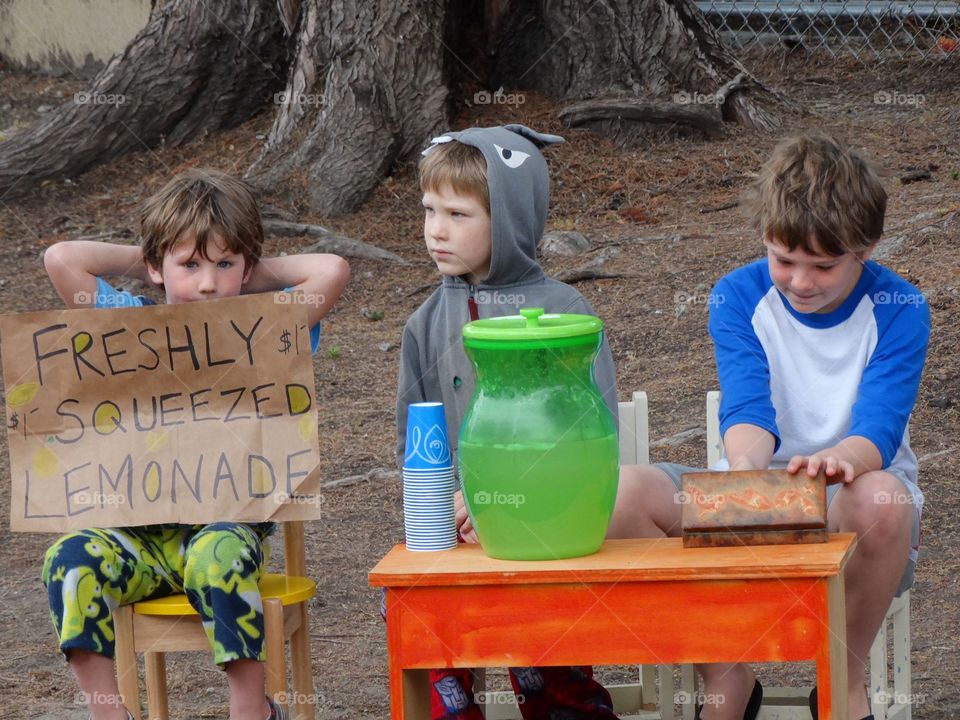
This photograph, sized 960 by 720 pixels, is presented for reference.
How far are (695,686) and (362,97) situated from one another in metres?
5.98

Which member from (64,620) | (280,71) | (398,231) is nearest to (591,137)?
(398,231)

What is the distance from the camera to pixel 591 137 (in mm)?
9305

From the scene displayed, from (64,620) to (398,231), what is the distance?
591 cm

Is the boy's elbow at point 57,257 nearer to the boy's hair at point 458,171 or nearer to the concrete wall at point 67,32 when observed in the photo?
the boy's hair at point 458,171

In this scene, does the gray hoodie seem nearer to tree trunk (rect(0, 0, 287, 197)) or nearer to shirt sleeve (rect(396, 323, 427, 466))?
shirt sleeve (rect(396, 323, 427, 466))

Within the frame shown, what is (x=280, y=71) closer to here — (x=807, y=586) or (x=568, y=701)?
(x=568, y=701)

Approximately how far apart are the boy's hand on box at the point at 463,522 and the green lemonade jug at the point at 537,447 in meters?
0.42

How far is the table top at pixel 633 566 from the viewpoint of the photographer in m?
2.39

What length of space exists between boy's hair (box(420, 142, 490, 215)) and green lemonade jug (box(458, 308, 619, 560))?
757mm

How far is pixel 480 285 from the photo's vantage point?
11.3 feet

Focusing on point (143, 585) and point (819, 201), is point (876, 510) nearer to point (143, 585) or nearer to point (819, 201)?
point (819, 201)

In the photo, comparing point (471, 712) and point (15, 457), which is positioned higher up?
Answer: point (15, 457)

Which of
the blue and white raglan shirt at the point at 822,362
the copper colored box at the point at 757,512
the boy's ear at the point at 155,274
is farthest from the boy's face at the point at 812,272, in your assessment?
the boy's ear at the point at 155,274

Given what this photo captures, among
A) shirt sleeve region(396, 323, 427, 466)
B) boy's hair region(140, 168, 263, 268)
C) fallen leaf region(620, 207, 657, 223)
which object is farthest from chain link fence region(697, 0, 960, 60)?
boy's hair region(140, 168, 263, 268)
